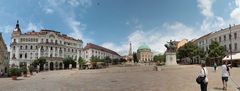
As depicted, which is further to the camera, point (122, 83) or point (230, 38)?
point (230, 38)

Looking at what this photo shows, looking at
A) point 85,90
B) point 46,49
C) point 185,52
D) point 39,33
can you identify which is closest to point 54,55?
point 46,49

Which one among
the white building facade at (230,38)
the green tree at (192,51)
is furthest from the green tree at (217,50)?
the green tree at (192,51)

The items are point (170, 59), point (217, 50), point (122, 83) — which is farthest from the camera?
point (217, 50)

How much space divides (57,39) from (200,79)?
90.6m

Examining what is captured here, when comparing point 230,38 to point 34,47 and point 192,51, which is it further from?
point 34,47

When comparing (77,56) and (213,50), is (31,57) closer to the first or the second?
(77,56)

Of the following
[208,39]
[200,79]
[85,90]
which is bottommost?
[85,90]

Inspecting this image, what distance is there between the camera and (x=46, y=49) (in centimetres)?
9475

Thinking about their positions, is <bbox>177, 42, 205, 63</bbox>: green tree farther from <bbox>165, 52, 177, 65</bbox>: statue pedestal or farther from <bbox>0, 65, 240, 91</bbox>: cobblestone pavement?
<bbox>0, 65, 240, 91</bbox>: cobblestone pavement

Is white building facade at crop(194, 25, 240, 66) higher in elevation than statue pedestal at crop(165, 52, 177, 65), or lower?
higher

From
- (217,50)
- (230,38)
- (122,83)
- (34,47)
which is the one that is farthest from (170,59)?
(34,47)

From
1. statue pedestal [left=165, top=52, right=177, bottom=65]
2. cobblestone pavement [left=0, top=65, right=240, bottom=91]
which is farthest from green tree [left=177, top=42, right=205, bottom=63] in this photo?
cobblestone pavement [left=0, top=65, right=240, bottom=91]

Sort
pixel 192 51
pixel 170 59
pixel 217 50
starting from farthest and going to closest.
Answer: pixel 192 51, pixel 217 50, pixel 170 59

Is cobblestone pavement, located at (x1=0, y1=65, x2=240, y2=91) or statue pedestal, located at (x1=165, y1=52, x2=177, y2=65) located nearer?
cobblestone pavement, located at (x1=0, y1=65, x2=240, y2=91)
